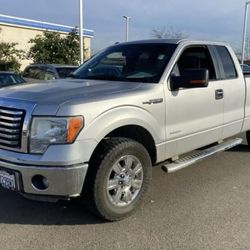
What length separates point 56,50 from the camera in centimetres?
2477

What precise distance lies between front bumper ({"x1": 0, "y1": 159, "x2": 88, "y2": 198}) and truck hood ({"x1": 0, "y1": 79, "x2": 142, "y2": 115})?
52 centimetres

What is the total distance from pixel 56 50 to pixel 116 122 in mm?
21448

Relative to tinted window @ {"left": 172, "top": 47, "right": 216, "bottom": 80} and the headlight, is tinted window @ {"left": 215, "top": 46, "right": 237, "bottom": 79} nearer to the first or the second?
tinted window @ {"left": 172, "top": 47, "right": 216, "bottom": 80}

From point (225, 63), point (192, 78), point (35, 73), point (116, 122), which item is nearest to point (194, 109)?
point (192, 78)

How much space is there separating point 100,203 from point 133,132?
0.91m

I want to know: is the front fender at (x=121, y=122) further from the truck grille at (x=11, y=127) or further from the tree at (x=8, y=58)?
the tree at (x=8, y=58)

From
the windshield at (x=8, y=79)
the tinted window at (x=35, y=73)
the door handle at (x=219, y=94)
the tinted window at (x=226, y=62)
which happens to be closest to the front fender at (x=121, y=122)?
the door handle at (x=219, y=94)

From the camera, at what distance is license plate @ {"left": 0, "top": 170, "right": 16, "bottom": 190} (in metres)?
3.91

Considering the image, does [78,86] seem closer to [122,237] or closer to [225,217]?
[122,237]

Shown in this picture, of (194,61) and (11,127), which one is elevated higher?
(194,61)

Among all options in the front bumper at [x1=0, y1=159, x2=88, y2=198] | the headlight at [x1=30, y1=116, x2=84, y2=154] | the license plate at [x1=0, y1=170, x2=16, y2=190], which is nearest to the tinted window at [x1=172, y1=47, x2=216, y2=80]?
the headlight at [x1=30, y1=116, x2=84, y2=154]

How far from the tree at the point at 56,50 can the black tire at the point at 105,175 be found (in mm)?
21086

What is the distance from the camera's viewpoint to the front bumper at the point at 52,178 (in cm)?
376

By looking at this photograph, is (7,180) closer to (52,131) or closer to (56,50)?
(52,131)
